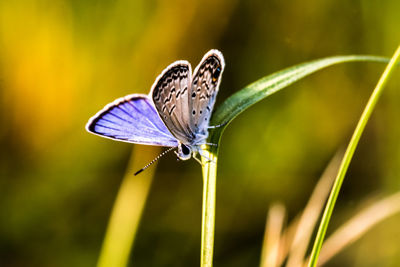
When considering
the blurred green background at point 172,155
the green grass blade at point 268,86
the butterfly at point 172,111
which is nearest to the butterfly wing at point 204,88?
the butterfly at point 172,111

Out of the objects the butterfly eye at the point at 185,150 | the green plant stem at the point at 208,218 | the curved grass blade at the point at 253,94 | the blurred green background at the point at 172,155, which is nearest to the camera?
the green plant stem at the point at 208,218

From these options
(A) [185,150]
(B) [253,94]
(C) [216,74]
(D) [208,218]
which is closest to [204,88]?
(C) [216,74]

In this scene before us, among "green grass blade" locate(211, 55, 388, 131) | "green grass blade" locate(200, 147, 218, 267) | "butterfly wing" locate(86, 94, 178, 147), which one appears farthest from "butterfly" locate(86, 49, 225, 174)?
"green grass blade" locate(200, 147, 218, 267)

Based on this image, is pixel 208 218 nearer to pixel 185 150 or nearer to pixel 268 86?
pixel 268 86

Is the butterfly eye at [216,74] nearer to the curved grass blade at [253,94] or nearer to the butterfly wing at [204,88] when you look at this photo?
the butterfly wing at [204,88]

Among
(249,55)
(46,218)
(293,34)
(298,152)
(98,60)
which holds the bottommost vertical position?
(46,218)

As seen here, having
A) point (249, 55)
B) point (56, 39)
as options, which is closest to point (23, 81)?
point (56, 39)

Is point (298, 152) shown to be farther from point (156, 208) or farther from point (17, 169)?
point (17, 169)
